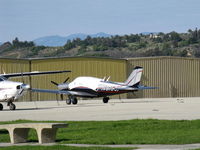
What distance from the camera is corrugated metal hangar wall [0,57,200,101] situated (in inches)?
2645

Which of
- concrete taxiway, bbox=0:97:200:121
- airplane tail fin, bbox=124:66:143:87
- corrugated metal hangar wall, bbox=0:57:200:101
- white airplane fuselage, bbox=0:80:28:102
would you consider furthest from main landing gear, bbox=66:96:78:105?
corrugated metal hangar wall, bbox=0:57:200:101

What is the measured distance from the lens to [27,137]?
20625 mm

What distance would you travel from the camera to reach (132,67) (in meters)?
70.2

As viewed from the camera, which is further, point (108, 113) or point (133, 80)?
point (133, 80)

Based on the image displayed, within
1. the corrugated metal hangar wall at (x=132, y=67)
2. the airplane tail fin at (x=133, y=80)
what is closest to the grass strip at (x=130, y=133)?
the airplane tail fin at (x=133, y=80)

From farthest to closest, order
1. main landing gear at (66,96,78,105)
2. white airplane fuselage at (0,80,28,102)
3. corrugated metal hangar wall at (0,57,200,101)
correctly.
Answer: corrugated metal hangar wall at (0,57,200,101) → main landing gear at (66,96,78,105) → white airplane fuselage at (0,80,28,102)

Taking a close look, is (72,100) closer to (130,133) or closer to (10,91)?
(10,91)

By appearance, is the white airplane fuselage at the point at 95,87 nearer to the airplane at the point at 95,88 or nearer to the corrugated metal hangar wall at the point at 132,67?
the airplane at the point at 95,88

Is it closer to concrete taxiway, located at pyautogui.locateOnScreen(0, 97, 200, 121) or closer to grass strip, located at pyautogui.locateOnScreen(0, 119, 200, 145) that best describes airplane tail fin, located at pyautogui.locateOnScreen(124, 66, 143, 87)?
concrete taxiway, located at pyautogui.locateOnScreen(0, 97, 200, 121)

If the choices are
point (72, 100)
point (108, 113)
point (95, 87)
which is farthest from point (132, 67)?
point (108, 113)

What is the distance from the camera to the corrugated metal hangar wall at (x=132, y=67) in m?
67.2

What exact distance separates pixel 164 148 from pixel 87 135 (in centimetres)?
448

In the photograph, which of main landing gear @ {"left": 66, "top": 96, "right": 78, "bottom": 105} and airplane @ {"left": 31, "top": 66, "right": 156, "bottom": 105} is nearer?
airplane @ {"left": 31, "top": 66, "right": 156, "bottom": 105}

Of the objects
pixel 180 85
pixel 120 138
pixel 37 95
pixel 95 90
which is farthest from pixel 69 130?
pixel 180 85
